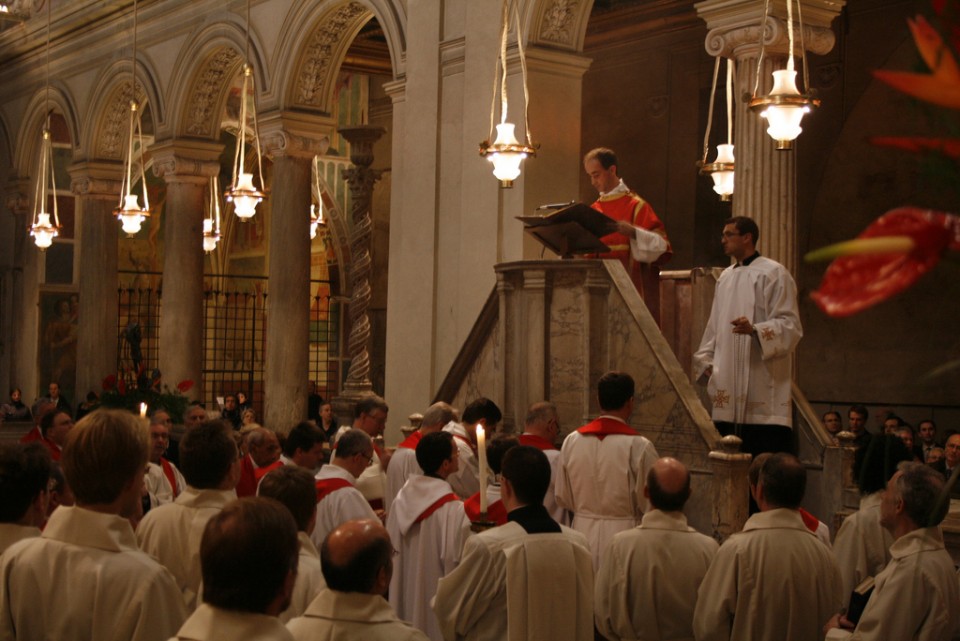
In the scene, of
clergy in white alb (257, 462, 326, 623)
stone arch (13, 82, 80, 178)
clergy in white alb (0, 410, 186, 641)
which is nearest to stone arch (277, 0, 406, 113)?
stone arch (13, 82, 80, 178)

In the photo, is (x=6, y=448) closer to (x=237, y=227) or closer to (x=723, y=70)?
(x=723, y=70)

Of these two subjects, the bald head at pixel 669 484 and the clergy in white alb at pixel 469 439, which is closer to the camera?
the bald head at pixel 669 484

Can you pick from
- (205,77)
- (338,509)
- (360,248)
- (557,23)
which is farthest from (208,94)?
(338,509)

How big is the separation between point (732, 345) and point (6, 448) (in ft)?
15.7

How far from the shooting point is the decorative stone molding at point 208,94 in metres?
18.8

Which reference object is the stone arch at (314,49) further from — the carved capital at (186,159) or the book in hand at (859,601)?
the book in hand at (859,601)

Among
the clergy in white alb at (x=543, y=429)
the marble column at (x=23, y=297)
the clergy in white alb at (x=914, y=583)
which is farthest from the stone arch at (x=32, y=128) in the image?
the clergy in white alb at (x=914, y=583)

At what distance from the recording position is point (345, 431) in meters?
5.95

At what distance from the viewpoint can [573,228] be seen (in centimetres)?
791

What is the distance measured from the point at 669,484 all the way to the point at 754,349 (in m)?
2.80

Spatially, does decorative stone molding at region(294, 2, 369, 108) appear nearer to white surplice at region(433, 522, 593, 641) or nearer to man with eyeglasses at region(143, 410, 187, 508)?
man with eyeglasses at region(143, 410, 187, 508)

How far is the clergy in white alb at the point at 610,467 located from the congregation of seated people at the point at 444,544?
11 millimetres

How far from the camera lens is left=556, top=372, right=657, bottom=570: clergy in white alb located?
600 centimetres

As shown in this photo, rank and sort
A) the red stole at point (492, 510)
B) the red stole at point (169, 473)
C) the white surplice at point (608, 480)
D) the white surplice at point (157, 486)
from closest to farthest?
the red stole at point (492, 510) → the white surplice at point (608, 480) → the white surplice at point (157, 486) → the red stole at point (169, 473)
